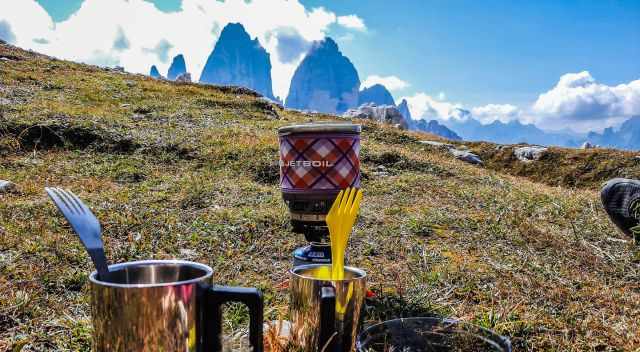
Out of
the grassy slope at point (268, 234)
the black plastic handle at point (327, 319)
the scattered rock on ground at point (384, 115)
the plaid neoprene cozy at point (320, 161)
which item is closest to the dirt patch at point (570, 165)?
the grassy slope at point (268, 234)

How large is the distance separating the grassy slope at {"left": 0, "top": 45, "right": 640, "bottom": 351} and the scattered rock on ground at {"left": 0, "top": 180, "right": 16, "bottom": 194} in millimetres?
131

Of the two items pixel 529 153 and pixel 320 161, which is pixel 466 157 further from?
pixel 320 161

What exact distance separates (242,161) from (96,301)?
8.85 metres

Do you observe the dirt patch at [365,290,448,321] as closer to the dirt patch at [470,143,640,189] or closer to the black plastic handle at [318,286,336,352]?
the black plastic handle at [318,286,336,352]

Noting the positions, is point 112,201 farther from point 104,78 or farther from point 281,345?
point 104,78

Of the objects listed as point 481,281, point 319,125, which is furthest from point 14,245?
point 481,281

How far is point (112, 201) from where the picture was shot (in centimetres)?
706

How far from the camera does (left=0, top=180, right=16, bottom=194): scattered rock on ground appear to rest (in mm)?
7266

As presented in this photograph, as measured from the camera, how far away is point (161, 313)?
1652 mm

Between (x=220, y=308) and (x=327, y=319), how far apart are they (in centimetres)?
77

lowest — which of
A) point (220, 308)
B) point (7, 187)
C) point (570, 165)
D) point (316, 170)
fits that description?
point (220, 308)

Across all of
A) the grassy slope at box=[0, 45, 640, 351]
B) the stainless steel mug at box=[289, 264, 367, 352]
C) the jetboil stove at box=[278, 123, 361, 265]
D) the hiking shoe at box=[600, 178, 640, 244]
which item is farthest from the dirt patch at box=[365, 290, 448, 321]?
the hiking shoe at box=[600, 178, 640, 244]

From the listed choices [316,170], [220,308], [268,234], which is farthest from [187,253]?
[220,308]

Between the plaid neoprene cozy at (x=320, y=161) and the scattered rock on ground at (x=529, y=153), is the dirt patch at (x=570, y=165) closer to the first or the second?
the scattered rock on ground at (x=529, y=153)
